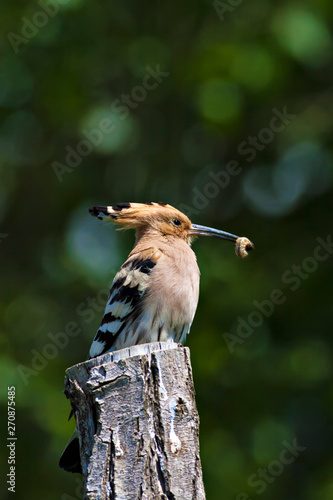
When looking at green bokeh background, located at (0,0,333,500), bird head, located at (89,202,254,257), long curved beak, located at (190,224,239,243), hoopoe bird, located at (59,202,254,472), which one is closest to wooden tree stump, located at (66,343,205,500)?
hoopoe bird, located at (59,202,254,472)

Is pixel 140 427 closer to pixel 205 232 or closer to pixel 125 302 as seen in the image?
pixel 125 302

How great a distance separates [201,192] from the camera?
6.97 m

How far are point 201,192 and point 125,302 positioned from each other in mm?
3111

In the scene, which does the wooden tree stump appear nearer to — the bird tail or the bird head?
the bird tail

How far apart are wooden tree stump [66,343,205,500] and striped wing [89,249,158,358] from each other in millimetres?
1212

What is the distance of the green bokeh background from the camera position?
6.21 meters

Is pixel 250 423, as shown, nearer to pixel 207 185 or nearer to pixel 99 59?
pixel 207 185

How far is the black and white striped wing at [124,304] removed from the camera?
13.0ft

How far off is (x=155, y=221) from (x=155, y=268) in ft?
1.73

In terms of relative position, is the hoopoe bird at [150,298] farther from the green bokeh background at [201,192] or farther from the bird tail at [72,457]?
the green bokeh background at [201,192]

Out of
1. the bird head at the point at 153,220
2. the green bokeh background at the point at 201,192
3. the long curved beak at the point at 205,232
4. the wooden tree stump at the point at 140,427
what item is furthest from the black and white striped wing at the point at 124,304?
the green bokeh background at the point at 201,192

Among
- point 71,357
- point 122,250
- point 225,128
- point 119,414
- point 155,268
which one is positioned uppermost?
point 225,128

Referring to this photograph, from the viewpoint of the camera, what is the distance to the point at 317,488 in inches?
243

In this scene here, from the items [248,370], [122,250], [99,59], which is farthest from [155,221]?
[99,59]
